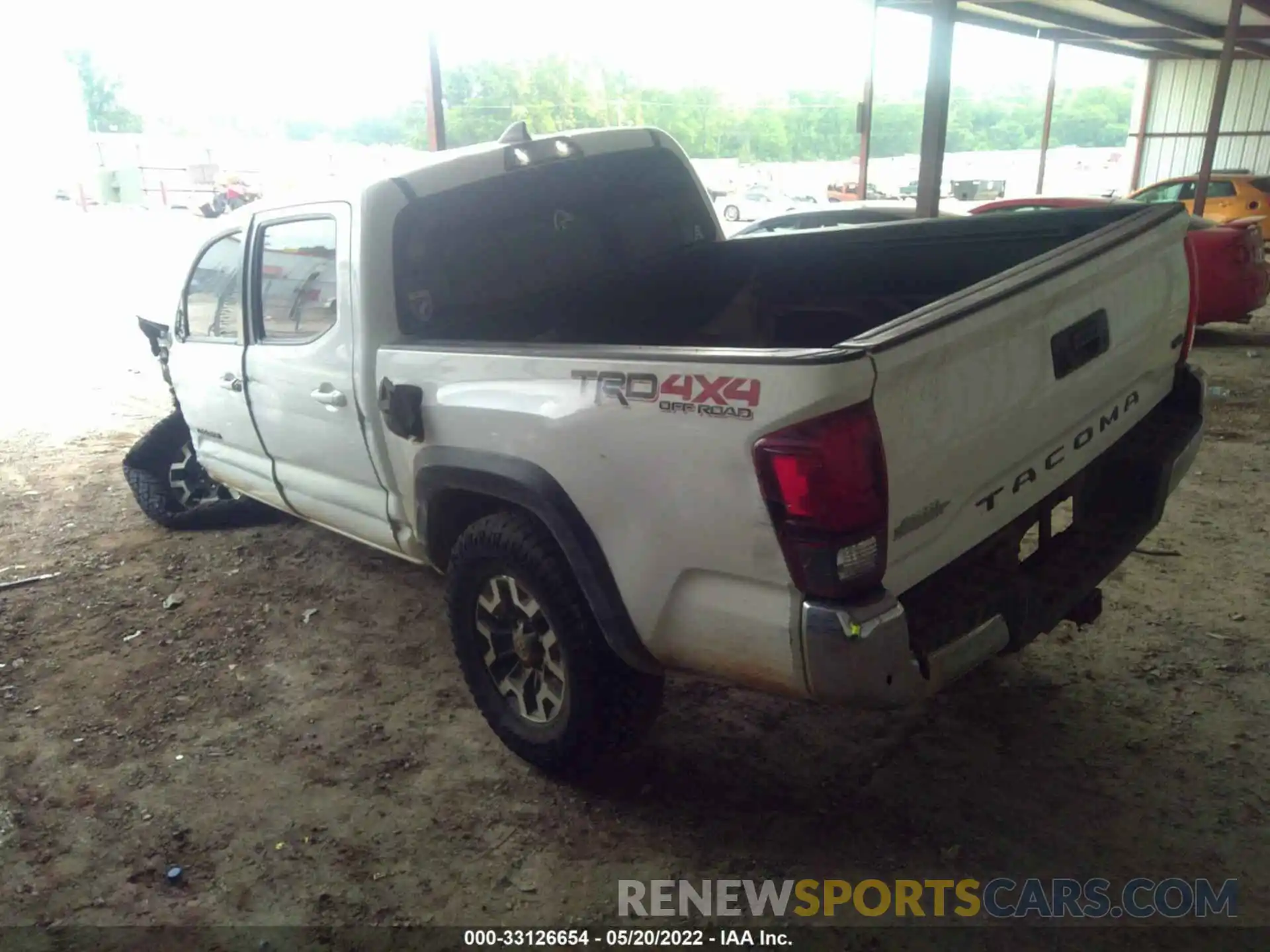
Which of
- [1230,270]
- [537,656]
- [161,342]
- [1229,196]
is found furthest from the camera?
[1229,196]

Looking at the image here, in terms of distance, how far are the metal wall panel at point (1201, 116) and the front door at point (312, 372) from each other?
2857 centimetres

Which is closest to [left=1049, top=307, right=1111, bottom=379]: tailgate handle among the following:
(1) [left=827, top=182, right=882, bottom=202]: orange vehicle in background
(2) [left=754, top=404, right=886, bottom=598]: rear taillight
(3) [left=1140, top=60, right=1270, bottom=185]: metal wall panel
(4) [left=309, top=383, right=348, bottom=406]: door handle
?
(2) [left=754, top=404, right=886, bottom=598]: rear taillight

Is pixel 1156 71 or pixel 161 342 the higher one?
pixel 1156 71

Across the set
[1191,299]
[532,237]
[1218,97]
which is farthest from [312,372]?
[1218,97]

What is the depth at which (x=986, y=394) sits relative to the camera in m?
2.20

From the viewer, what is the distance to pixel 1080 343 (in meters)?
2.48

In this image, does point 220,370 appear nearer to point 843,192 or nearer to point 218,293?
point 218,293

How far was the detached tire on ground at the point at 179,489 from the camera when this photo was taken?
5.38 metres

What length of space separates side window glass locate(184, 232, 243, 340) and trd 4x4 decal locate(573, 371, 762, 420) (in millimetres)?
2417

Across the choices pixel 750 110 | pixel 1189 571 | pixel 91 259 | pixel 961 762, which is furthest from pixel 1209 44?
pixel 91 259

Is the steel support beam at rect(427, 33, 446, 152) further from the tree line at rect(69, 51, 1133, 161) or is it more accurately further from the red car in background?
the red car in background

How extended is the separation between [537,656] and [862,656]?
1.19 metres

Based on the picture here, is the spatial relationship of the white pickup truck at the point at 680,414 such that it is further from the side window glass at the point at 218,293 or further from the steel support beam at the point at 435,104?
the steel support beam at the point at 435,104

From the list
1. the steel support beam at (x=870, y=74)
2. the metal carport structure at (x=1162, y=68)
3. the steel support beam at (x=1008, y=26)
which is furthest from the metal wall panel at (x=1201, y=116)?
the steel support beam at (x=870, y=74)
